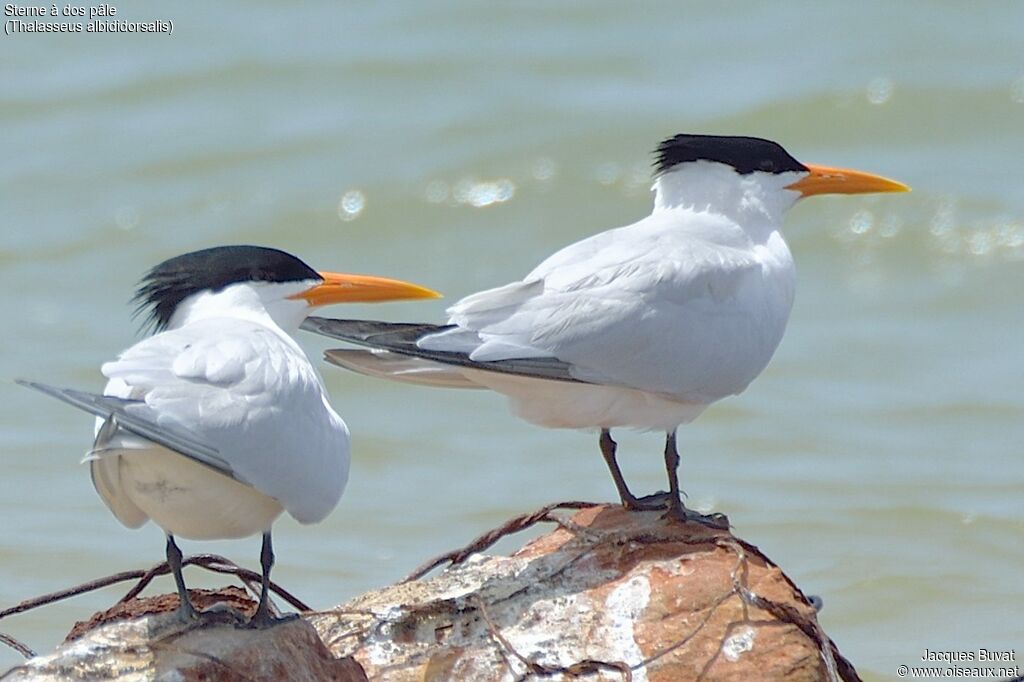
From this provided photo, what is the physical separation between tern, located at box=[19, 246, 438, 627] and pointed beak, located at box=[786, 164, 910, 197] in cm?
197

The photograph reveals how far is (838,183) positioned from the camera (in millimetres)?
5750

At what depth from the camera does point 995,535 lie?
753 cm

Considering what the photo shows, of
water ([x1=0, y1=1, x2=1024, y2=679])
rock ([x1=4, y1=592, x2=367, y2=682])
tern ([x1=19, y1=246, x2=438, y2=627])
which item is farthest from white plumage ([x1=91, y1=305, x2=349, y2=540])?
water ([x1=0, y1=1, x2=1024, y2=679])

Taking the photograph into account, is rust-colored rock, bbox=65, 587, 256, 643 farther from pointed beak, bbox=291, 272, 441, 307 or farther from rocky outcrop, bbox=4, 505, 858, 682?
pointed beak, bbox=291, 272, 441, 307

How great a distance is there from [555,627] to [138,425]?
1.24 metres

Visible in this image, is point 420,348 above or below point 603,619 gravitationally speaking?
above

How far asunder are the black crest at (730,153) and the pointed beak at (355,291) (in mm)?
1035

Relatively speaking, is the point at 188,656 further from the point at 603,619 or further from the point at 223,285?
the point at 223,285

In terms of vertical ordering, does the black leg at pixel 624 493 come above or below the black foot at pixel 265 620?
above

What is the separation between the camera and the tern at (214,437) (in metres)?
3.84

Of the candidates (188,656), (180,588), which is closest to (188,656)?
(188,656)

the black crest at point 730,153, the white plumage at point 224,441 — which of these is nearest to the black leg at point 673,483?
the black crest at point 730,153

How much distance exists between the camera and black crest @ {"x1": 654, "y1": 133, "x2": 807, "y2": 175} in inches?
219

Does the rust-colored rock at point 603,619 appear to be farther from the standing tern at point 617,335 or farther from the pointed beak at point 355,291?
the pointed beak at point 355,291
